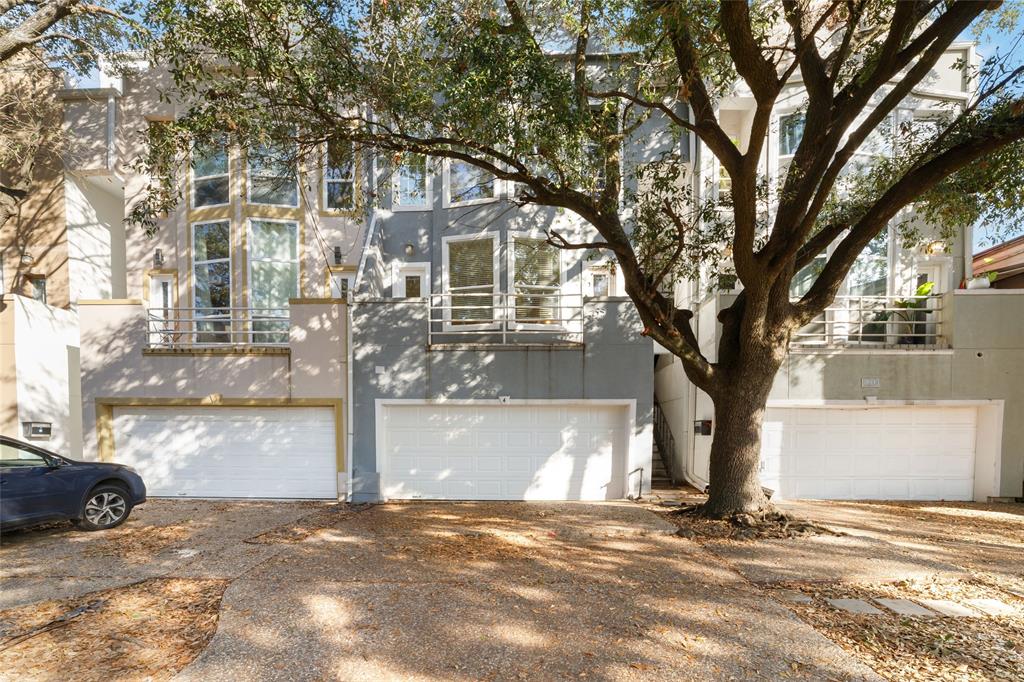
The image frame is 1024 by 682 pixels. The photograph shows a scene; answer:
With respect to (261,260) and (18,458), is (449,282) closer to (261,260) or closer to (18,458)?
(261,260)

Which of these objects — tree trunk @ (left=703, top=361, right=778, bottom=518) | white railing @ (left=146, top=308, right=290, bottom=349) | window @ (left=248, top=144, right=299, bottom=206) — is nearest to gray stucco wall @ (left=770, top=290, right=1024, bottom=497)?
tree trunk @ (left=703, top=361, right=778, bottom=518)

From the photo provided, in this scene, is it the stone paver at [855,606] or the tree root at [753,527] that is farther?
the tree root at [753,527]

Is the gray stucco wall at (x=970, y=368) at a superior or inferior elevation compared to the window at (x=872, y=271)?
inferior

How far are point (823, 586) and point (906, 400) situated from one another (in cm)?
672

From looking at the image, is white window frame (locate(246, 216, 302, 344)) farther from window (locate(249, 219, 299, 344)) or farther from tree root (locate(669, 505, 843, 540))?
tree root (locate(669, 505, 843, 540))

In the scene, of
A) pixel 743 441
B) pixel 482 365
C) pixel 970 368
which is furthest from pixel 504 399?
pixel 970 368

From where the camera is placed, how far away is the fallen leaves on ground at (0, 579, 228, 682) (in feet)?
11.9

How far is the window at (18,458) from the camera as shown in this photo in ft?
22.0

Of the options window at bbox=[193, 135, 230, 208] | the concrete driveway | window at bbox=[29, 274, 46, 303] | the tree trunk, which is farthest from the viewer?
window at bbox=[29, 274, 46, 303]

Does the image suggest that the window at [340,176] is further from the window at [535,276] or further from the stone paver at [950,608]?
the stone paver at [950,608]

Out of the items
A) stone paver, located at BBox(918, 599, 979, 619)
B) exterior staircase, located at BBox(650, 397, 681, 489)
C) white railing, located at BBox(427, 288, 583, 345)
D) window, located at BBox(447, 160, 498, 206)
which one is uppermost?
window, located at BBox(447, 160, 498, 206)

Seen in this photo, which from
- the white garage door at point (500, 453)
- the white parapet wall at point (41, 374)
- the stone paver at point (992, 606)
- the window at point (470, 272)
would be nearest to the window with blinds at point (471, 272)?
the window at point (470, 272)

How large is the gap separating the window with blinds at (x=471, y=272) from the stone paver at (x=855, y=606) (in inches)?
302

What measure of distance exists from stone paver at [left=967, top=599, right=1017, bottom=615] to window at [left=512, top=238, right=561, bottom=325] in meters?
7.39
